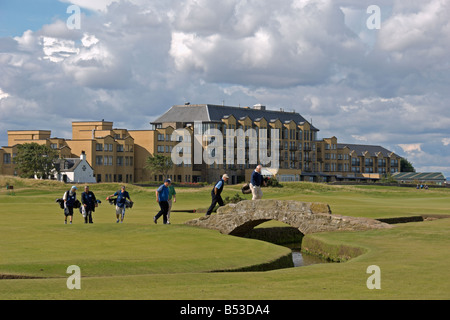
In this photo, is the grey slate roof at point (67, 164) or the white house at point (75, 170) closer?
the white house at point (75, 170)

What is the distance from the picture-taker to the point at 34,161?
434ft

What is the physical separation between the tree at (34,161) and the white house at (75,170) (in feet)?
13.5

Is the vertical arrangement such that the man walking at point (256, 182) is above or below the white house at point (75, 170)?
below

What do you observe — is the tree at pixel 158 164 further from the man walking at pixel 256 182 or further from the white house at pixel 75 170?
the man walking at pixel 256 182

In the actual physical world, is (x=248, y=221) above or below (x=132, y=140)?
below

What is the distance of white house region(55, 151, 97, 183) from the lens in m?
138

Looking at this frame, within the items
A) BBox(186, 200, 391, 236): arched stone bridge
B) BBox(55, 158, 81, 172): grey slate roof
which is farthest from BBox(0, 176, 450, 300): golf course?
BBox(55, 158, 81, 172): grey slate roof

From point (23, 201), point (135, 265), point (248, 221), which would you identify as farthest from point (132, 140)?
point (135, 265)

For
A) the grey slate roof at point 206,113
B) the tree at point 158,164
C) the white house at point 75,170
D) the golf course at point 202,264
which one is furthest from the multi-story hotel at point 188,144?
the golf course at point 202,264

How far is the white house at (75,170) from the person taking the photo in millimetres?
138000

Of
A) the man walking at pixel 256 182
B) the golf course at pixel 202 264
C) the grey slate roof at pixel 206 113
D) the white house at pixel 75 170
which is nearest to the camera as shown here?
the golf course at pixel 202 264
